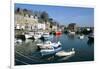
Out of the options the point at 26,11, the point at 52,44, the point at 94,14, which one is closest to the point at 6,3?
the point at 26,11

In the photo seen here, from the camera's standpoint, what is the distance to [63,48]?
237 cm

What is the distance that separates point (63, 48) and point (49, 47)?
172 mm

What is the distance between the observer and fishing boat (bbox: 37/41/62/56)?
2295mm

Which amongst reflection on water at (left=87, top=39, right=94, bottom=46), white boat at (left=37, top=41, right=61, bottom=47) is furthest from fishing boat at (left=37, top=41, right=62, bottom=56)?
reflection on water at (left=87, top=39, right=94, bottom=46)

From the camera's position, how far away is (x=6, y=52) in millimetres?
2160

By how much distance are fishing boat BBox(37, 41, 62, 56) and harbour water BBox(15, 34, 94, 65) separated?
0.04 meters

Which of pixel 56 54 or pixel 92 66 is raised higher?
pixel 56 54

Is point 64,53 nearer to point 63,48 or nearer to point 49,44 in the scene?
point 63,48

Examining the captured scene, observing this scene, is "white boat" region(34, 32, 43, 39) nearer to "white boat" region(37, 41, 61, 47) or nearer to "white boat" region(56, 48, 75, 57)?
"white boat" region(37, 41, 61, 47)

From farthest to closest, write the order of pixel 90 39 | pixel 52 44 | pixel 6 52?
pixel 90 39
pixel 52 44
pixel 6 52

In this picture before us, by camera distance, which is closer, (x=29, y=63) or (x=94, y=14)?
(x=29, y=63)

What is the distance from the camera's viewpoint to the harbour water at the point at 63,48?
2.21 meters

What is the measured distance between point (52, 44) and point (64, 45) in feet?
0.48
